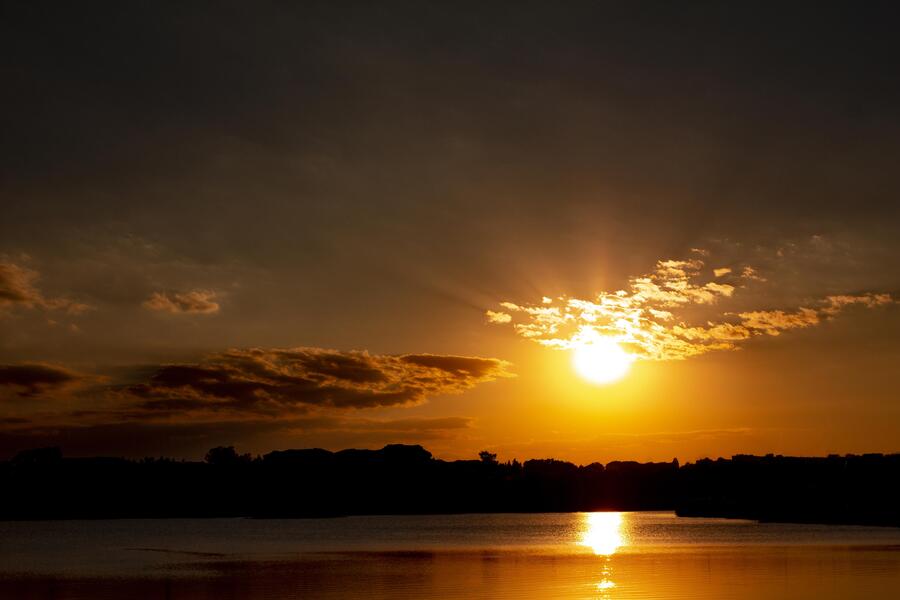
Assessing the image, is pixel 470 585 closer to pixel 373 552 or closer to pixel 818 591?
pixel 818 591

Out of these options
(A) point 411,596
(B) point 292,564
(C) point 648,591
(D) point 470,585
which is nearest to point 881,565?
(C) point 648,591

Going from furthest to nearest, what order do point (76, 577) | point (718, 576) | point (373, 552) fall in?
point (373, 552)
point (76, 577)
point (718, 576)

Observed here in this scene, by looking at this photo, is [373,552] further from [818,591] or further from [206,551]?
[818,591]

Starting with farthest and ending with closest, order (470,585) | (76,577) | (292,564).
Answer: (292,564)
(76,577)
(470,585)

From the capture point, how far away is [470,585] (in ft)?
221

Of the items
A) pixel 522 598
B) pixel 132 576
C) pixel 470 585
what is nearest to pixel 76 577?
pixel 132 576

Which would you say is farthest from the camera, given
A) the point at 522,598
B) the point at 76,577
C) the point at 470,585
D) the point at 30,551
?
the point at 30,551

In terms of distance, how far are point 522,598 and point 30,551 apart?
288 feet

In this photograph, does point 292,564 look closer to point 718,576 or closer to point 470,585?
point 470,585

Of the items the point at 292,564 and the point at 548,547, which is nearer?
the point at 292,564

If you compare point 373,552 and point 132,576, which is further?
point 373,552

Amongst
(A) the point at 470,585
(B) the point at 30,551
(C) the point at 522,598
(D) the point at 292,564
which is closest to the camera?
(C) the point at 522,598

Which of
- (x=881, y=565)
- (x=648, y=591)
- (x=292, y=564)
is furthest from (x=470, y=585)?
(x=881, y=565)

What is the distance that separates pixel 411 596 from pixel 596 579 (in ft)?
51.9
